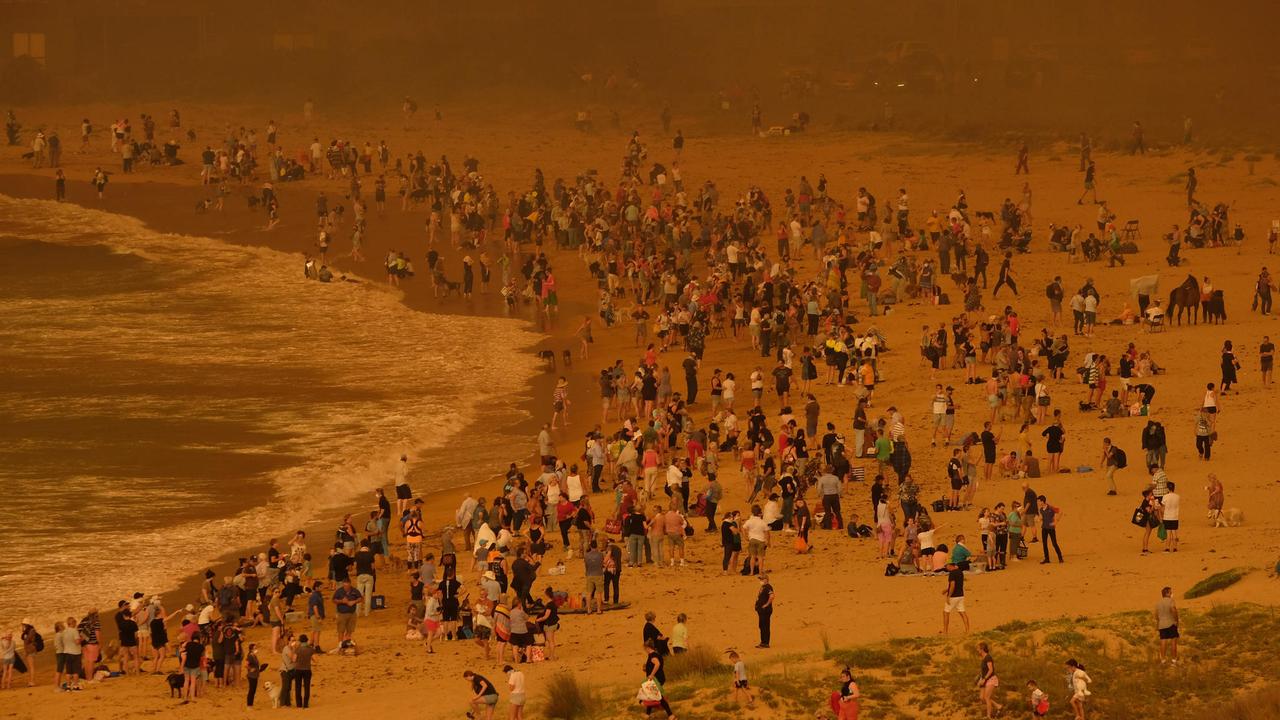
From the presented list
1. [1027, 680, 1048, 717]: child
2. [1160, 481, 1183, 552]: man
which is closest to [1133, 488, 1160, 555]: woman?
[1160, 481, 1183, 552]: man

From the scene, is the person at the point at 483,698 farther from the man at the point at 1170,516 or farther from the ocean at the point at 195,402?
the man at the point at 1170,516

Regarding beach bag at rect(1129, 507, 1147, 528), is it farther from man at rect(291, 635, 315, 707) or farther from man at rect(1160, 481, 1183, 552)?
man at rect(291, 635, 315, 707)

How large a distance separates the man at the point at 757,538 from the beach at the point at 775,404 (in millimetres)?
410

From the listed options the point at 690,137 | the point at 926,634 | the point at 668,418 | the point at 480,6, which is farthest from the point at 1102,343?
the point at 480,6

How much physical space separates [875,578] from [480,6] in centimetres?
6770

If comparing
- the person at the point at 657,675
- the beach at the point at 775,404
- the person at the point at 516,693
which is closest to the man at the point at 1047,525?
the beach at the point at 775,404

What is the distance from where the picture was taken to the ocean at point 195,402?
109 feet

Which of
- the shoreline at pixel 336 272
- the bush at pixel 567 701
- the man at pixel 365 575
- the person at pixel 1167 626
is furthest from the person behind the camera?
the shoreline at pixel 336 272

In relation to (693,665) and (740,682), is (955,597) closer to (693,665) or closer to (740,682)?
(693,665)

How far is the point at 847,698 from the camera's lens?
21.0 meters

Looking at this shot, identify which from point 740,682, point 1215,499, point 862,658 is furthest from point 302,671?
point 1215,499

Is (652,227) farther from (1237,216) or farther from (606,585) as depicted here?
(606,585)

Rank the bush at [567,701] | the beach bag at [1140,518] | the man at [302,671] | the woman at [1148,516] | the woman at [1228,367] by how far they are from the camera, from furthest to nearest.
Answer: the woman at [1228,367] → the beach bag at [1140,518] → the woman at [1148,516] → the man at [302,671] → the bush at [567,701]

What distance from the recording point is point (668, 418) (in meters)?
35.4
